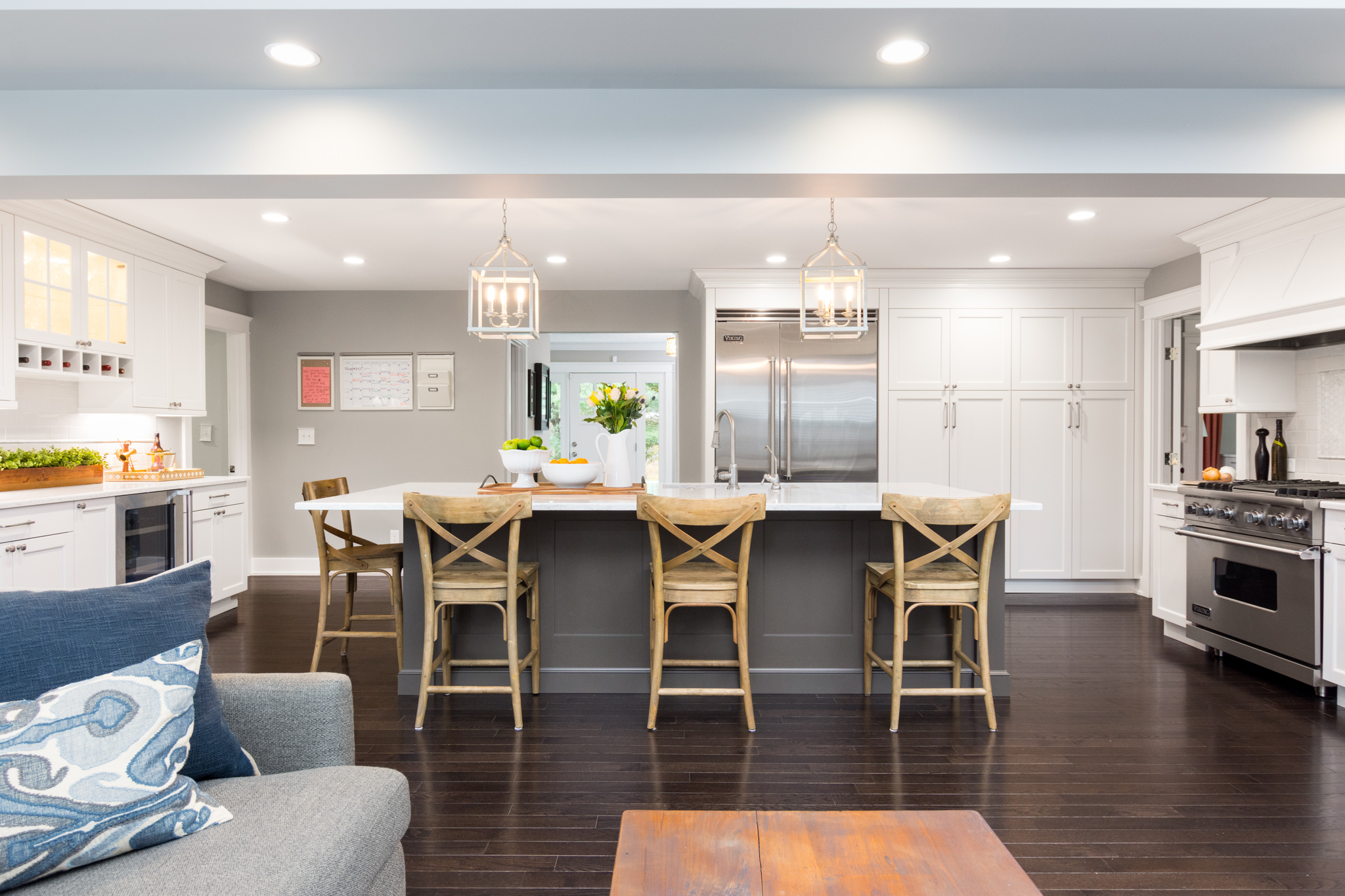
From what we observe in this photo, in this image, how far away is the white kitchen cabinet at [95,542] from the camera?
3.79 m

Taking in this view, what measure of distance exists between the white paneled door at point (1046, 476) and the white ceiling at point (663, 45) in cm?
338

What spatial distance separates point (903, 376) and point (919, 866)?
15.0 feet

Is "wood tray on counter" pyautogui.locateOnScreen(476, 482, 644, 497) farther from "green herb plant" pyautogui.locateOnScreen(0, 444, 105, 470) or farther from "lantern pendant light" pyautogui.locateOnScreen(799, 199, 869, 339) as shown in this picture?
"green herb plant" pyautogui.locateOnScreen(0, 444, 105, 470)

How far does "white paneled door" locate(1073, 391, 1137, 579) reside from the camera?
18.3 ft

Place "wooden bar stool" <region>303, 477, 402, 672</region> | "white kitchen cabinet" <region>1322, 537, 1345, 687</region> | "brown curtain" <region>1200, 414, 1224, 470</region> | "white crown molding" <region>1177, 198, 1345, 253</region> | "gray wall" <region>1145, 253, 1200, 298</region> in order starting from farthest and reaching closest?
"brown curtain" <region>1200, 414, 1224, 470</region>
"gray wall" <region>1145, 253, 1200, 298</region>
"white crown molding" <region>1177, 198, 1345, 253</region>
"wooden bar stool" <region>303, 477, 402, 672</region>
"white kitchen cabinet" <region>1322, 537, 1345, 687</region>

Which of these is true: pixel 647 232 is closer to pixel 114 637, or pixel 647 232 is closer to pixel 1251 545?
pixel 1251 545

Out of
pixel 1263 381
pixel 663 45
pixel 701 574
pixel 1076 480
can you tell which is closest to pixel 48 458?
pixel 701 574

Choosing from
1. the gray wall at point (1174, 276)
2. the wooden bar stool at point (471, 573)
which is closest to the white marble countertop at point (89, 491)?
the wooden bar stool at point (471, 573)

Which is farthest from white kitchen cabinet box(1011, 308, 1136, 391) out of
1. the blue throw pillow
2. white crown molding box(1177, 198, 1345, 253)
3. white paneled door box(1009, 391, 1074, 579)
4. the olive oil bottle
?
the blue throw pillow

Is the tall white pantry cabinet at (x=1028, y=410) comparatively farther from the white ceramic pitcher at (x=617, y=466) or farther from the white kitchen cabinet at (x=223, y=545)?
the white kitchen cabinet at (x=223, y=545)

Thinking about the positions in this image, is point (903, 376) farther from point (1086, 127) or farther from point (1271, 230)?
point (1086, 127)

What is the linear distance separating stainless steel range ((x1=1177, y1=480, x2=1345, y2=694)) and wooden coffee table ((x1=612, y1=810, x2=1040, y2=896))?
2862 mm

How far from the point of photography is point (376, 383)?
6.29 metres

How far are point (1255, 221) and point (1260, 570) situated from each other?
1.80 m
